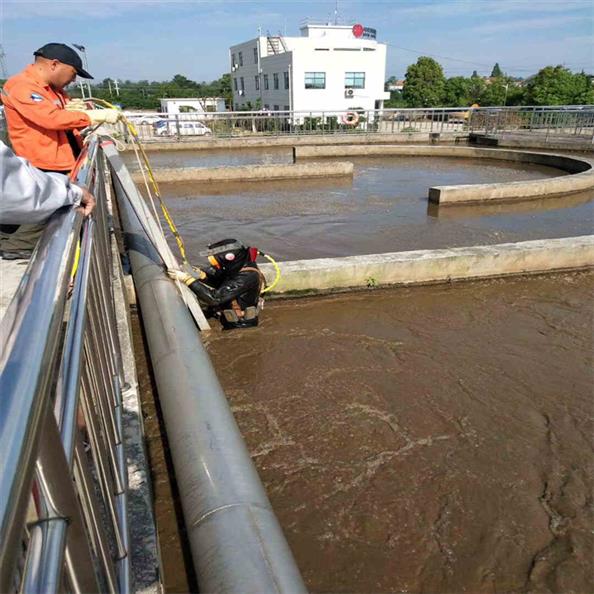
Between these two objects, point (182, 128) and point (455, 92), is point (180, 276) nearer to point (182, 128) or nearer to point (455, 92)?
point (182, 128)

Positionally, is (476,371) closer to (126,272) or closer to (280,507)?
(280,507)

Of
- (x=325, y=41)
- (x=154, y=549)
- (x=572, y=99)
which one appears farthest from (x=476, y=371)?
(x=572, y=99)

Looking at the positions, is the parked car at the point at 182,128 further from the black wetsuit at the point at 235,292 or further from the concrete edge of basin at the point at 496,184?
the black wetsuit at the point at 235,292

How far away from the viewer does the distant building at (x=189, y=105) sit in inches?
2139

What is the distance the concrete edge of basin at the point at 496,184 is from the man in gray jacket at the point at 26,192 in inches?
418

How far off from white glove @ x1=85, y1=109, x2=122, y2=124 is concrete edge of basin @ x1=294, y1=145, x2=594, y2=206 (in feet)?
29.2

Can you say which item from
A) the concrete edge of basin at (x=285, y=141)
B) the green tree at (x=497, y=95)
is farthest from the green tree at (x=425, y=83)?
the concrete edge of basin at (x=285, y=141)

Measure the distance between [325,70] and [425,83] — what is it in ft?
65.3

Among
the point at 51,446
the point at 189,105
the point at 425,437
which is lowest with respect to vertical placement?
the point at 425,437

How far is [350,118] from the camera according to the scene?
82.1 feet

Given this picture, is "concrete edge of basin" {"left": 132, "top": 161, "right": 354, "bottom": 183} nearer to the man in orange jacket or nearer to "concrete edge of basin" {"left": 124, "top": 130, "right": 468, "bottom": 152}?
"concrete edge of basin" {"left": 124, "top": 130, "right": 468, "bottom": 152}

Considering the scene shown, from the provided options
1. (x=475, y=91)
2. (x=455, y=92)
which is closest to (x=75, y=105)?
(x=455, y=92)

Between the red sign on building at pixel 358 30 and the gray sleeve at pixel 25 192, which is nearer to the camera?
the gray sleeve at pixel 25 192

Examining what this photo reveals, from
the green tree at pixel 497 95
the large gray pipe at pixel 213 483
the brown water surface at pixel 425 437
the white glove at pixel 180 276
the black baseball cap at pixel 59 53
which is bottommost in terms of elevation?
the brown water surface at pixel 425 437
